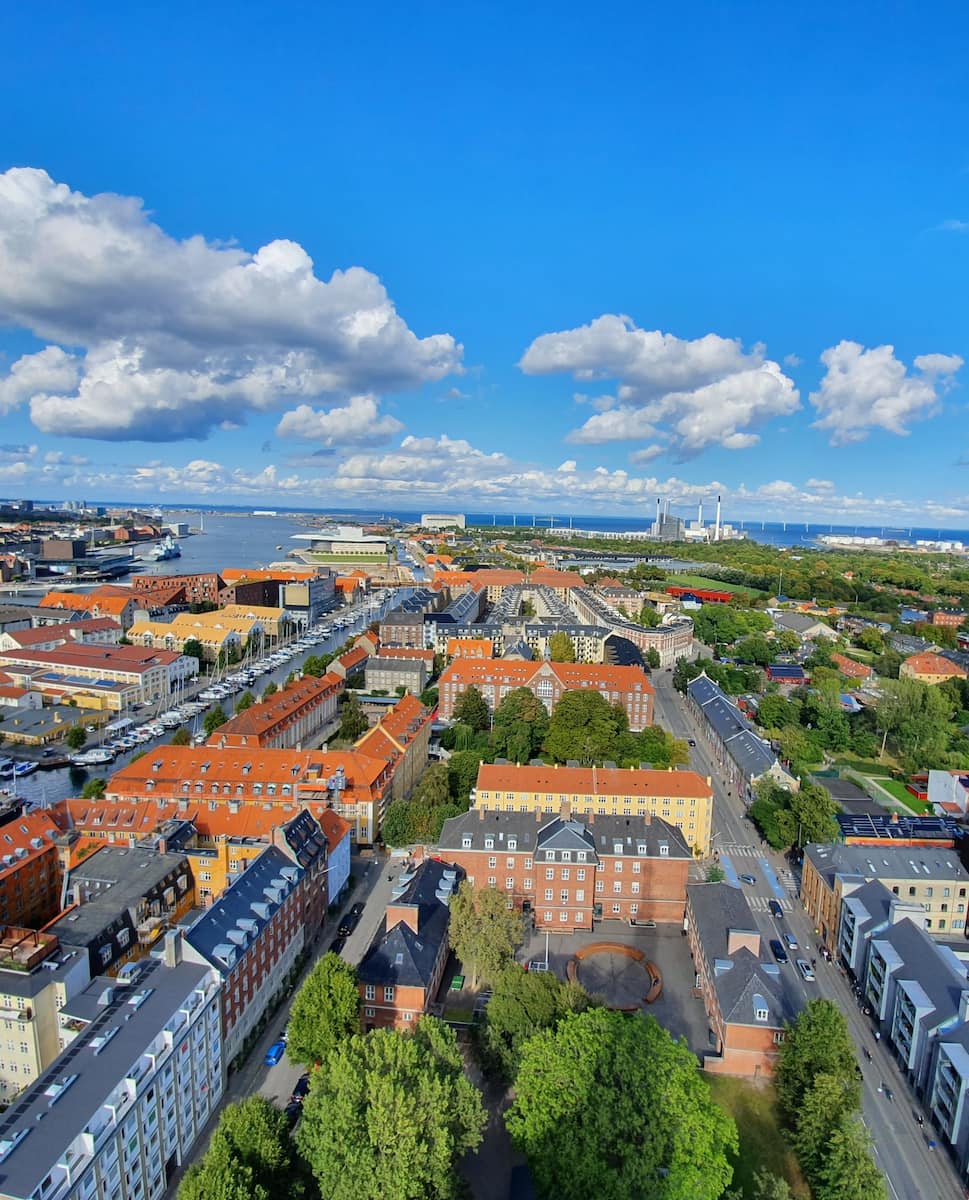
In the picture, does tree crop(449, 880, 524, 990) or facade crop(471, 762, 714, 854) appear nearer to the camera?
tree crop(449, 880, 524, 990)

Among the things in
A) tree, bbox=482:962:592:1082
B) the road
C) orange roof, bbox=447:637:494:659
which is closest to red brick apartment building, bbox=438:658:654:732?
orange roof, bbox=447:637:494:659

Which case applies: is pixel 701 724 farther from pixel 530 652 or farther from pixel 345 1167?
pixel 345 1167

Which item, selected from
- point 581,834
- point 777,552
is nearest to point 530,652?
point 581,834

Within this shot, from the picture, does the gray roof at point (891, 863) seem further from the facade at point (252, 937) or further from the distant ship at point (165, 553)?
the distant ship at point (165, 553)

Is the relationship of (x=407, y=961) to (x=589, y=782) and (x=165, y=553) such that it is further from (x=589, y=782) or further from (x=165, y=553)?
(x=165, y=553)

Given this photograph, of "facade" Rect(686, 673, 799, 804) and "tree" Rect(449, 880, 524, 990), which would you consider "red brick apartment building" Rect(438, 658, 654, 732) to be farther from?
"tree" Rect(449, 880, 524, 990)

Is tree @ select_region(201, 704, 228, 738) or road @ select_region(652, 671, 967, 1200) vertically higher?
tree @ select_region(201, 704, 228, 738)

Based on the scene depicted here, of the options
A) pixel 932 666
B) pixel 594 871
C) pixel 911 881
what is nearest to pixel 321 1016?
pixel 594 871
